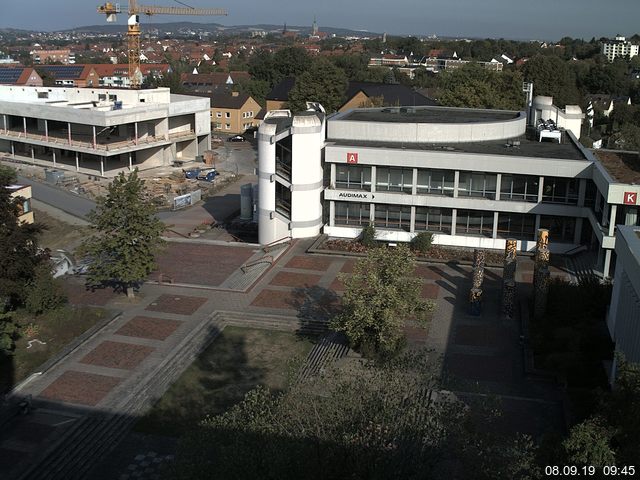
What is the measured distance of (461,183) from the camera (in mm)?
36969

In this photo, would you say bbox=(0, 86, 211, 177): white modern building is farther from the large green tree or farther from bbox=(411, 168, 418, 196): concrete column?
bbox=(411, 168, 418, 196): concrete column

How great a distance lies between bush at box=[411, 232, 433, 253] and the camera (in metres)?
36.2

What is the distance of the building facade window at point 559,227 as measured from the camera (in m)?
35.8

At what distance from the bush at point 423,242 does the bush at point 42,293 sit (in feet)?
57.8

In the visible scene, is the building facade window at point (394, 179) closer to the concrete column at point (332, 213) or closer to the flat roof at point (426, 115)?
the concrete column at point (332, 213)

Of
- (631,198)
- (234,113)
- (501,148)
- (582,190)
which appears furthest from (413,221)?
(234,113)

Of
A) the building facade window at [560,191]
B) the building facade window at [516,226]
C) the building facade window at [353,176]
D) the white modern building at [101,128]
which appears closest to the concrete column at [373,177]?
the building facade window at [353,176]

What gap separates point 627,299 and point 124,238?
18789 millimetres

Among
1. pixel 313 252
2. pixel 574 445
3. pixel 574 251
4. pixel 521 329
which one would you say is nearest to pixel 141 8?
pixel 313 252

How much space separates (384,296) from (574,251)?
16.3m

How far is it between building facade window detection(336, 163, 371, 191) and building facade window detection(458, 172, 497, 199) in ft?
16.5

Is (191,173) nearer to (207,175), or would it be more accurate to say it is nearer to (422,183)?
(207,175)

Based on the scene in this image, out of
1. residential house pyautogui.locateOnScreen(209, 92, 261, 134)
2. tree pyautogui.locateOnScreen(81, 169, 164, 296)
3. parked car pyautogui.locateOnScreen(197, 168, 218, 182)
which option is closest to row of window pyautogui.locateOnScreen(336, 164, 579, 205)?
tree pyautogui.locateOnScreen(81, 169, 164, 296)

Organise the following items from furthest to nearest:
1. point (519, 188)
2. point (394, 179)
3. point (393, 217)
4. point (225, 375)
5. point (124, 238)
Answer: point (393, 217) → point (394, 179) → point (519, 188) → point (124, 238) → point (225, 375)
